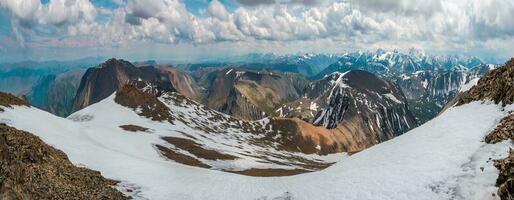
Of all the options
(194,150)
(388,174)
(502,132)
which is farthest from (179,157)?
(502,132)

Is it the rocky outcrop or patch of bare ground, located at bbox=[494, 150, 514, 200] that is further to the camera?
the rocky outcrop

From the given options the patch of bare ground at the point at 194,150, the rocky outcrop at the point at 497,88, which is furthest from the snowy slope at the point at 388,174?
the patch of bare ground at the point at 194,150

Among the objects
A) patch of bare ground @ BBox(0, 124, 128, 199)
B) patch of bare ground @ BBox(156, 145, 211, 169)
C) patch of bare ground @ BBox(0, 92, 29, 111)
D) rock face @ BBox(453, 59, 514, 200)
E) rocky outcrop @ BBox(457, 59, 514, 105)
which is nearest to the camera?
rock face @ BBox(453, 59, 514, 200)

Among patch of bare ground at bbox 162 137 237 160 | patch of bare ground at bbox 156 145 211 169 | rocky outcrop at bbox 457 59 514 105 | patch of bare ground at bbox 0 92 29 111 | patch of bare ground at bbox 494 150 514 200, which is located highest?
rocky outcrop at bbox 457 59 514 105

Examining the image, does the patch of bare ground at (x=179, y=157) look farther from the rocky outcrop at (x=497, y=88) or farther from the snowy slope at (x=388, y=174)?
the rocky outcrop at (x=497, y=88)

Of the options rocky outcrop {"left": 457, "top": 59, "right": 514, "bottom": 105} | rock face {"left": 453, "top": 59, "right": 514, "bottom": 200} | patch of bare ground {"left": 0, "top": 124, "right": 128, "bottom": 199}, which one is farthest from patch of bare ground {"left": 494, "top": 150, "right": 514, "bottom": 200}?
patch of bare ground {"left": 0, "top": 124, "right": 128, "bottom": 199}

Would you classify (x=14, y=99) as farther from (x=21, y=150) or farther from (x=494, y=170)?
(x=494, y=170)

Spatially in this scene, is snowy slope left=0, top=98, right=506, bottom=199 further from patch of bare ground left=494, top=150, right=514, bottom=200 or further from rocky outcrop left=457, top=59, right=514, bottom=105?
rocky outcrop left=457, top=59, right=514, bottom=105

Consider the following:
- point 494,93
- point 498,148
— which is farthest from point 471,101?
point 498,148
